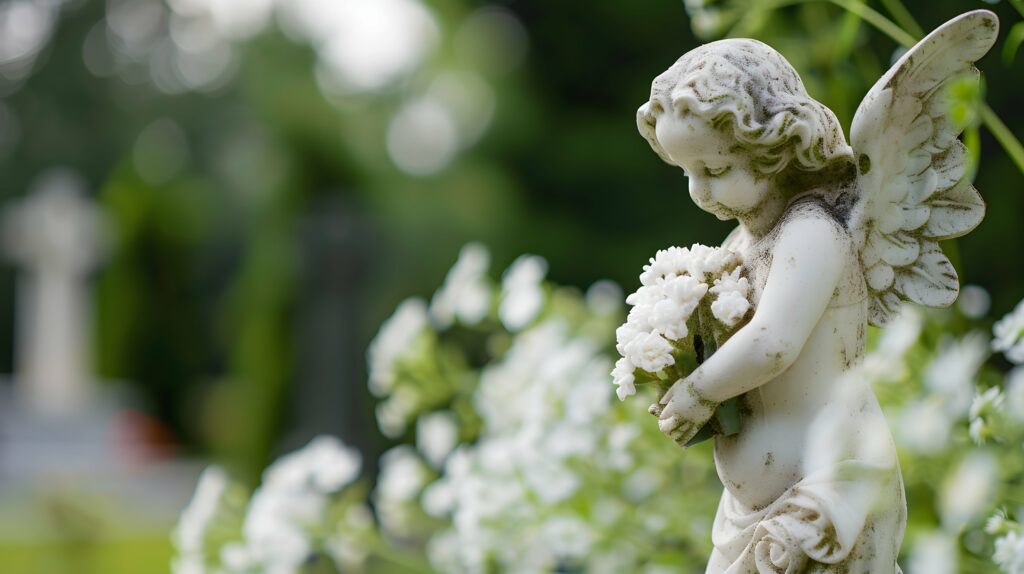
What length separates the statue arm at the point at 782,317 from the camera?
104 cm

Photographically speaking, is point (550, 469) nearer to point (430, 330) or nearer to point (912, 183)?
point (430, 330)

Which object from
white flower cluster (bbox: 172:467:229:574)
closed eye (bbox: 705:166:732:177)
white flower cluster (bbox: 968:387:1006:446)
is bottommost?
white flower cluster (bbox: 968:387:1006:446)

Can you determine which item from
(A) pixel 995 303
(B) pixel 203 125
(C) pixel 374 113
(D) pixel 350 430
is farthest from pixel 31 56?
(A) pixel 995 303

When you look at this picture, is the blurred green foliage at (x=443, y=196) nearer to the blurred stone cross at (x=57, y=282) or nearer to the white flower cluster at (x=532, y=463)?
the blurred stone cross at (x=57, y=282)

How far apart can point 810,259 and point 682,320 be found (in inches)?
5.2

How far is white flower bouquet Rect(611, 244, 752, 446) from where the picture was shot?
42.4 inches

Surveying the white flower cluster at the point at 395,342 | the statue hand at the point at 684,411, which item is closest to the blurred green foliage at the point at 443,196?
the white flower cluster at the point at 395,342

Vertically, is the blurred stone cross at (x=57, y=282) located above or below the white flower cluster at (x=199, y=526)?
above

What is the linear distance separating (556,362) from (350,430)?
3.88 m

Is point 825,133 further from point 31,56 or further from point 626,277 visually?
point 31,56

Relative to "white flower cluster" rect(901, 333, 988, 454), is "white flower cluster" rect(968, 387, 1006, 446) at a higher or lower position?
lower

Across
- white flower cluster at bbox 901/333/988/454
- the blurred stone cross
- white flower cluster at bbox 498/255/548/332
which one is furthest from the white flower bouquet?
the blurred stone cross

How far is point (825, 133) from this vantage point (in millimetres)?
1095

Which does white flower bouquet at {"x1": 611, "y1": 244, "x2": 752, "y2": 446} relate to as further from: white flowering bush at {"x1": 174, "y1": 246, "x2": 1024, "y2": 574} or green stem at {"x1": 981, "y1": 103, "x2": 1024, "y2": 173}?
white flowering bush at {"x1": 174, "y1": 246, "x2": 1024, "y2": 574}
